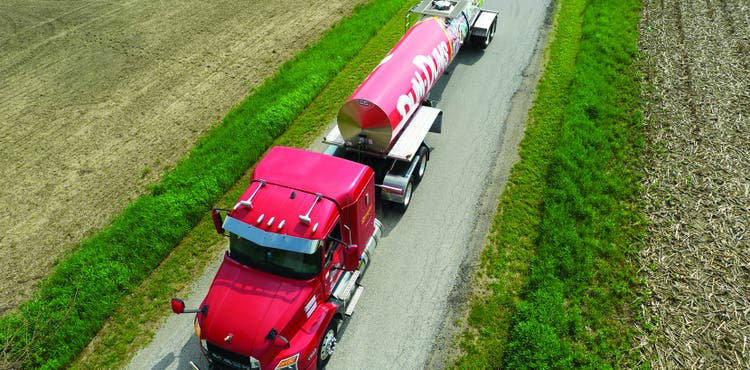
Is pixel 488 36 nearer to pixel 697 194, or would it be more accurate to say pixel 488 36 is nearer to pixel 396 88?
pixel 396 88

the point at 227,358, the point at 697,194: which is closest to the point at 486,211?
the point at 697,194

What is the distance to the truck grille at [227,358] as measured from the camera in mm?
8508

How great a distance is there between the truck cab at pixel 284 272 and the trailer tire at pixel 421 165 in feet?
12.8

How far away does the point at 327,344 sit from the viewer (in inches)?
385

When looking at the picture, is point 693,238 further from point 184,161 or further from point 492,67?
point 184,161

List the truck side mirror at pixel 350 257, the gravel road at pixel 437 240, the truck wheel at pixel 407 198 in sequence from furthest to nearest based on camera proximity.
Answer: the truck wheel at pixel 407 198
the gravel road at pixel 437 240
the truck side mirror at pixel 350 257

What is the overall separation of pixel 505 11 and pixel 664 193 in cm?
1409

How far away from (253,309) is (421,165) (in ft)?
23.7

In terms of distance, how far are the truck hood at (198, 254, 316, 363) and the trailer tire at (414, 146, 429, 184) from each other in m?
6.02

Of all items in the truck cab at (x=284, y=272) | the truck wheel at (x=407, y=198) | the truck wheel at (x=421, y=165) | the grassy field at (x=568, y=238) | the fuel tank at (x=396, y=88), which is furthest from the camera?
the truck wheel at (x=421, y=165)

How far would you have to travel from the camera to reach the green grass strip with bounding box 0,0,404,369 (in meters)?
10.3

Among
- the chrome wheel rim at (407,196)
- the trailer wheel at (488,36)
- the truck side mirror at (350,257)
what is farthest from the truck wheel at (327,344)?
the trailer wheel at (488,36)

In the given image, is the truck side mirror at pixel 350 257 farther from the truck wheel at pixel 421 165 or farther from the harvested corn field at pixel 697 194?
the harvested corn field at pixel 697 194

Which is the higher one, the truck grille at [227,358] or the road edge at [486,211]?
the truck grille at [227,358]
